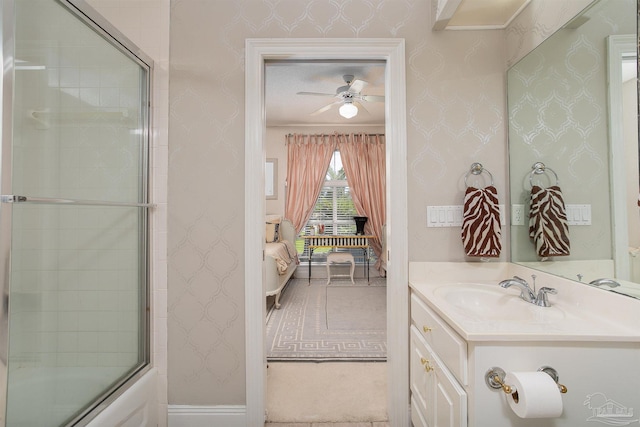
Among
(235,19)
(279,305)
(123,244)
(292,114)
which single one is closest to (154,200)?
(123,244)

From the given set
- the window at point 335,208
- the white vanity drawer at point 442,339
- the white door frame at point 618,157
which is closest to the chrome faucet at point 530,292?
the white door frame at point 618,157

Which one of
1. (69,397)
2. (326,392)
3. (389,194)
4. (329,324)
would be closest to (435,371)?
(389,194)

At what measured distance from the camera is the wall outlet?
5.11 ft

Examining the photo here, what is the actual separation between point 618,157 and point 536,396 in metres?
0.88

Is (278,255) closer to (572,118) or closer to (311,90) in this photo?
(311,90)

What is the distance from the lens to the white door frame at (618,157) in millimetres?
1032

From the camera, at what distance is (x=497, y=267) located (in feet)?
5.34

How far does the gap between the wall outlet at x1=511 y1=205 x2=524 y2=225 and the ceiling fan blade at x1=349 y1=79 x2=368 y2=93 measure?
2.27 meters

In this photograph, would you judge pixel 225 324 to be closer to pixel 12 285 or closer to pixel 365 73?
pixel 12 285

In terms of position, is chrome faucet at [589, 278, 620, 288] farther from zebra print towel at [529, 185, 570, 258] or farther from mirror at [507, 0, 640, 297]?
zebra print towel at [529, 185, 570, 258]

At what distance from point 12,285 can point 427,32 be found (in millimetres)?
2120

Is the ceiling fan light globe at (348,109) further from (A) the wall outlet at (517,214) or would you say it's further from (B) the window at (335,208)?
(A) the wall outlet at (517,214)

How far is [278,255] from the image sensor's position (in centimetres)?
365

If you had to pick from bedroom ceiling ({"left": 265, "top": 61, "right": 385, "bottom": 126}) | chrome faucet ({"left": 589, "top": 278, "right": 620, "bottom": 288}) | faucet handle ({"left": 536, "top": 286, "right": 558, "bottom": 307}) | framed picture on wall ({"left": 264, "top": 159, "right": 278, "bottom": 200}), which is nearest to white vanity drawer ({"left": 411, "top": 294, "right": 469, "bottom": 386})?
faucet handle ({"left": 536, "top": 286, "right": 558, "bottom": 307})
